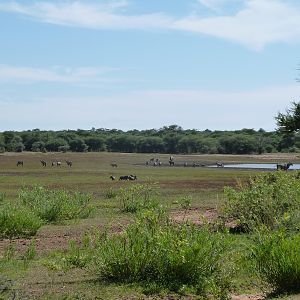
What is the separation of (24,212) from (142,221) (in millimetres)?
6362

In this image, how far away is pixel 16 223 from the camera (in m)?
15.8

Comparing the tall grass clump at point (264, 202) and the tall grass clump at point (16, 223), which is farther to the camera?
the tall grass clump at point (16, 223)

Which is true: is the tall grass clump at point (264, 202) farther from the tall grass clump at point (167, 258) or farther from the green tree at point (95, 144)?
→ the green tree at point (95, 144)

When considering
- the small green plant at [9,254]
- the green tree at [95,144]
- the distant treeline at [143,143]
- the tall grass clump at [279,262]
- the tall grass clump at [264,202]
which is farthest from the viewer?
the green tree at [95,144]

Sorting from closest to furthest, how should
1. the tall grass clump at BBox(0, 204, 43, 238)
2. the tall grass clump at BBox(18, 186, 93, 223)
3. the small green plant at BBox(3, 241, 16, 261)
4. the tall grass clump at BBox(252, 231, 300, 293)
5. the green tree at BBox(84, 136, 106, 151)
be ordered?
the tall grass clump at BBox(252, 231, 300, 293) → the small green plant at BBox(3, 241, 16, 261) → the tall grass clump at BBox(0, 204, 43, 238) → the tall grass clump at BBox(18, 186, 93, 223) → the green tree at BBox(84, 136, 106, 151)

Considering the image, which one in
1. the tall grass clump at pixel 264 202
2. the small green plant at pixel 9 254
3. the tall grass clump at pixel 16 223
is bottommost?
the small green plant at pixel 9 254

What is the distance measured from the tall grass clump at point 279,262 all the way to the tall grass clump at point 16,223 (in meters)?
8.10

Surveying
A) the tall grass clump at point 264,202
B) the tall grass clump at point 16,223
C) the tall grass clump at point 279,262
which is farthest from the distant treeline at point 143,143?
the tall grass clump at point 279,262

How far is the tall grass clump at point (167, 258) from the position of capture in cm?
957

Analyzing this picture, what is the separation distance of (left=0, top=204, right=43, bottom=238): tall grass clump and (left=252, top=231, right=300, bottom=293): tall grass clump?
8099 millimetres

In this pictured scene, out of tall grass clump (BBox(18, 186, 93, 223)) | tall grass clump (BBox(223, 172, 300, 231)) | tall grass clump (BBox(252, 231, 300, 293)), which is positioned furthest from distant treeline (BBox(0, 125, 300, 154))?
tall grass clump (BBox(252, 231, 300, 293))

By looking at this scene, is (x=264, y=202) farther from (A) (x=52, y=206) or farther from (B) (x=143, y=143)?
(B) (x=143, y=143)

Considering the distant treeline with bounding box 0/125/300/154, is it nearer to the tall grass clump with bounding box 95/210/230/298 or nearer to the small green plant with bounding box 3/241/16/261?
the small green plant with bounding box 3/241/16/261

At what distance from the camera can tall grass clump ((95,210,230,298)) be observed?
9.57 meters
